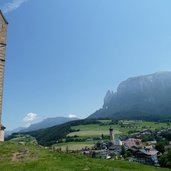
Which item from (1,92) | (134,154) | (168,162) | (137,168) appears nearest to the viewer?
(137,168)

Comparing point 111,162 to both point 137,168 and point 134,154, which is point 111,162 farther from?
point 134,154

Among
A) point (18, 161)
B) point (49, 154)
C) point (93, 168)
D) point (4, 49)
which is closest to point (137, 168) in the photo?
point (93, 168)

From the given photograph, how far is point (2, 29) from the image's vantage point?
32844 mm

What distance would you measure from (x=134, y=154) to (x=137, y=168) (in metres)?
Answer: 134

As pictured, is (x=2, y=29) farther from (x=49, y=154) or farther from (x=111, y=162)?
(x=111, y=162)

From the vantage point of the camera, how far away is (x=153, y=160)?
138 metres

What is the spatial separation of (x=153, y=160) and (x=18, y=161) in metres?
118

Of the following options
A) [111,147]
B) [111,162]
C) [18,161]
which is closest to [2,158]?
[18,161]

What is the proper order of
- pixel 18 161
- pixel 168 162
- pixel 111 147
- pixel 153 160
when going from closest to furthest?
pixel 18 161 → pixel 168 162 → pixel 153 160 → pixel 111 147

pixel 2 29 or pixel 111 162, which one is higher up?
pixel 2 29

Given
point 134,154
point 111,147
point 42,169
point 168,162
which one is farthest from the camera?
point 111,147

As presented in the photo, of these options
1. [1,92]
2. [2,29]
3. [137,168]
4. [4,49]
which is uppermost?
[2,29]

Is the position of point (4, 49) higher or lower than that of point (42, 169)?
higher

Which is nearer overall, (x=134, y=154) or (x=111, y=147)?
(x=134, y=154)
